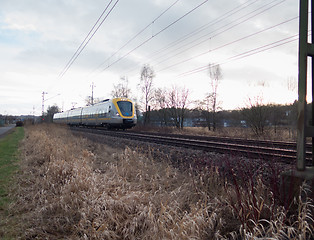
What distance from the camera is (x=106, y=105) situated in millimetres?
23469

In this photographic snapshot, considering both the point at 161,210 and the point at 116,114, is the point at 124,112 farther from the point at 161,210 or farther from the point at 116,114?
the point at 161,210

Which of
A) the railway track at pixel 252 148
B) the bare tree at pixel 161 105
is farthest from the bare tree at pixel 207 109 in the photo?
the railway track at pixel 252 148

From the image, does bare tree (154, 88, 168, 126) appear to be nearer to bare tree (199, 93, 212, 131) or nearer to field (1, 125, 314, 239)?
bare tree (199, 93, 212, 131)

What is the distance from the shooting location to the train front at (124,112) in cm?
2152

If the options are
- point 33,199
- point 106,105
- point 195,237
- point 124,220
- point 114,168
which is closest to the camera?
point 195,237

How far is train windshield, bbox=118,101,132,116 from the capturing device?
2177 centimetres

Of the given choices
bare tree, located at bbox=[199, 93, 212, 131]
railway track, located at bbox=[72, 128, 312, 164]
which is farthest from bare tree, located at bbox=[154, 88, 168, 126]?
railway track, located at bbox=[72, 128, 312, 164]

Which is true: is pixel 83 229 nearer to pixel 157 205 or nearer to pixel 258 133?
pixel 157 205

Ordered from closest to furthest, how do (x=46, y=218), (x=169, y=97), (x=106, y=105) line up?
(x=46, y=218) → (x=106, y=105) → (x=169, y=97)

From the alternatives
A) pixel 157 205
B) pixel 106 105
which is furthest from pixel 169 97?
pixel 157 205

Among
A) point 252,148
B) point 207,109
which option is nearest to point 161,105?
point 207,109

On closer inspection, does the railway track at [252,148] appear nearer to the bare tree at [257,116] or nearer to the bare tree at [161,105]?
the bare tree at [257,116]

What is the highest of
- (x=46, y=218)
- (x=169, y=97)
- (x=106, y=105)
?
(x=169, y=97)

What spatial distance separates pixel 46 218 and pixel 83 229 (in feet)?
3.30
